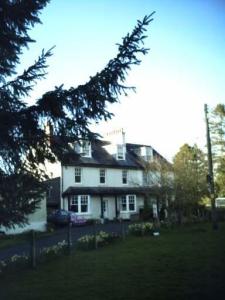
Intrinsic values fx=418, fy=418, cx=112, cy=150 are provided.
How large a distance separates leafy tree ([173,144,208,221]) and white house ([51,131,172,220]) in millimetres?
5153

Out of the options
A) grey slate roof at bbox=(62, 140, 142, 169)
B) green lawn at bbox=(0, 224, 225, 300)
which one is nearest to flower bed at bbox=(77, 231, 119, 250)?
green lawn at bbox=(0, 224, 225, 300)

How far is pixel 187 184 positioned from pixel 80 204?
42.8ft

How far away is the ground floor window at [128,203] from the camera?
44969mm

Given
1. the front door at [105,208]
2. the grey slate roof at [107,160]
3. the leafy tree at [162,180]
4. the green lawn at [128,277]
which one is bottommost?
the green lawn at [128,277]

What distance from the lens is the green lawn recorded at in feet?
30.7

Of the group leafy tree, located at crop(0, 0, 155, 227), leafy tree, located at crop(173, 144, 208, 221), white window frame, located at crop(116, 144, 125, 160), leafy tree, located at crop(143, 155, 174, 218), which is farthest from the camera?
white window frame, located at crop(116, 144, 125, 160)

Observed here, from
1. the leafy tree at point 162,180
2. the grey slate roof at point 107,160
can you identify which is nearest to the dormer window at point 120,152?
the grey slate roof at point 107,160

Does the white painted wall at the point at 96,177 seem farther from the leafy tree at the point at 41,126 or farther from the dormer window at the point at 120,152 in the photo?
the leafy tree at the point at 41,126

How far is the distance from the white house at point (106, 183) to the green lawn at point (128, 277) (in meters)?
22.9

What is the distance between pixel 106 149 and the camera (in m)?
47.1

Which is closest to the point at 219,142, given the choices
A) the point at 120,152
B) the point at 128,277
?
the point at 120,152

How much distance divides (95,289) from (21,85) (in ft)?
17.1

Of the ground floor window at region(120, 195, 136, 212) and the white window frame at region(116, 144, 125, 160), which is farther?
the white window frame at region(116, 144, 125, 160)

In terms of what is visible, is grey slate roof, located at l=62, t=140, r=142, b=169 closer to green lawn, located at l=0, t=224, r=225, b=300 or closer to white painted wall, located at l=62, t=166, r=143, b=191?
white painted wall, located at l=62, t=166, r=143, b=191
